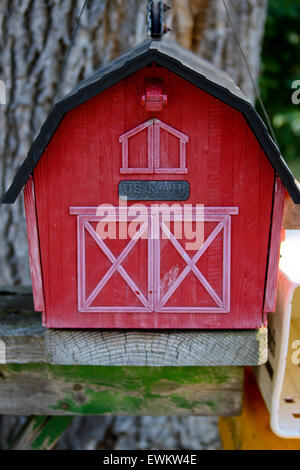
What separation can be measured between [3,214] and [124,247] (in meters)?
1.29

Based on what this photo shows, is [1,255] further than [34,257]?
Yes

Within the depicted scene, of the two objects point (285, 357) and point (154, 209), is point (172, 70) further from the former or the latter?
point (285, 357)

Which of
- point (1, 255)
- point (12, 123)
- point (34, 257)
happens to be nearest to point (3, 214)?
point (1, 255)

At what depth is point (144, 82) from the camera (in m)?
1.42

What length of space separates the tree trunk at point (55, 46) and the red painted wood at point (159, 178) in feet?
3.57

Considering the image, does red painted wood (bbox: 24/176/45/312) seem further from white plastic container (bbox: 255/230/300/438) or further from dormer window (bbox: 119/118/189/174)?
white plastic container (bbox: 255/230/300/438)

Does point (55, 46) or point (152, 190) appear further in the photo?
point (55, 46)

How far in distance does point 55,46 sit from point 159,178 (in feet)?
4.50

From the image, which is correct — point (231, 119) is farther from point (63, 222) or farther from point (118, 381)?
point (118, 381)

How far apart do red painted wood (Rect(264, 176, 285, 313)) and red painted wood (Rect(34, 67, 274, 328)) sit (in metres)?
0.02

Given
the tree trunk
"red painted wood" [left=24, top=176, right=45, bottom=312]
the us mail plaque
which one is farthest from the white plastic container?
the tree trunk

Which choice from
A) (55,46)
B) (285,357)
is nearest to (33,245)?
(285,357)

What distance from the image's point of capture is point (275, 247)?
1.53m

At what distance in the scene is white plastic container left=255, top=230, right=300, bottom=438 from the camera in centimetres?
155
